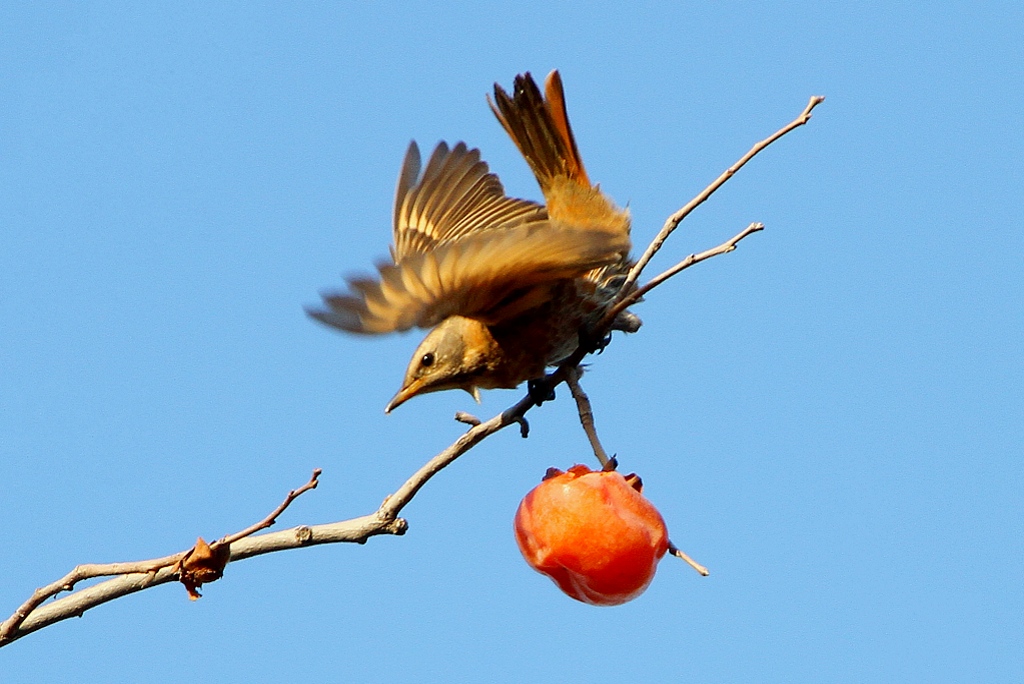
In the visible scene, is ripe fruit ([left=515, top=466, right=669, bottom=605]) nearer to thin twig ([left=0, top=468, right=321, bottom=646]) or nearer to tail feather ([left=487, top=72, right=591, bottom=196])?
thin twig ([left=0, top=468, right=321, bottom=646])

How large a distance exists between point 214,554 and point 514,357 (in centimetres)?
225

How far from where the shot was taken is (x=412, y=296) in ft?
13.6

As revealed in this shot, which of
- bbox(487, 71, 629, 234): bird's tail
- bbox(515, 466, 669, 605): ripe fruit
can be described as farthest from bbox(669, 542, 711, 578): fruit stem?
bbox(487, 71, 629, 234): bird's tail

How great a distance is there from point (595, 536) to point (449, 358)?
1.47 m

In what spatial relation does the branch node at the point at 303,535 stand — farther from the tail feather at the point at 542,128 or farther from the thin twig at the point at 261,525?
the tail feather at the point at 542,128

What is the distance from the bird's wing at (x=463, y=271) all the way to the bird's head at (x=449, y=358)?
4.1 inches

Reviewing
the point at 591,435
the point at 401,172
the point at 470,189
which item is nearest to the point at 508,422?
the point at 591,435

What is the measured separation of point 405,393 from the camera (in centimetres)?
452

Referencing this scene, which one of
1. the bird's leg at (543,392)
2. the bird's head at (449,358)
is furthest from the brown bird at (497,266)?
the bird's leg at (543,392)

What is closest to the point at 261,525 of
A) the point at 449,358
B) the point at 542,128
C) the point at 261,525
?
the point at 261,525

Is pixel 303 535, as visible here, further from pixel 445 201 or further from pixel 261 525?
pixel 445 201

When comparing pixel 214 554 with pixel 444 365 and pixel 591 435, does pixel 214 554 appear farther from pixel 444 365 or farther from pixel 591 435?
pixel 444 365

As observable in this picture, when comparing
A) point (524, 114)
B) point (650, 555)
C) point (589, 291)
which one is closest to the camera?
point (650, 555)

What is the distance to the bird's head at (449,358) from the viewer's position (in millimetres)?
4527
